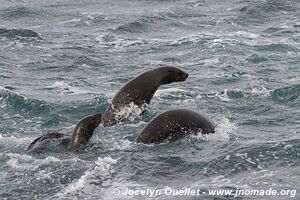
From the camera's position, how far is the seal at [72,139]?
12.9 metres

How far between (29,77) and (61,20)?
523 inches

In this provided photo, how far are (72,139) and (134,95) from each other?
2560 mm

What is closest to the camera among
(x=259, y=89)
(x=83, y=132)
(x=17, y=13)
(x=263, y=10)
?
(x=83, y=132)

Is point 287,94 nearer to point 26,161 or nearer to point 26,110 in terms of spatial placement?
point 26,110

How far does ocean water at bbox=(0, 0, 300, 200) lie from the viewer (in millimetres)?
11234

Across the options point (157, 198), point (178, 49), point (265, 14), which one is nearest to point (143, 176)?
point (157, 198)

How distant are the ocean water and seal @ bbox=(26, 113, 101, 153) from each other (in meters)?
0.26

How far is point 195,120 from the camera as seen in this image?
13.2 m

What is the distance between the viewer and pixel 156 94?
1833 centimetres

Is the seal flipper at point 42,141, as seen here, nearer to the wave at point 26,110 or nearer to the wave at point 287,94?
the wave at point 26,110

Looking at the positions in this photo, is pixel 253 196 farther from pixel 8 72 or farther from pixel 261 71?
pixel 8 72

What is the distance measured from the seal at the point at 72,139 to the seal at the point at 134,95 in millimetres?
1539

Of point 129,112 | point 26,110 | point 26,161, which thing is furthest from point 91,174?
point 26,110

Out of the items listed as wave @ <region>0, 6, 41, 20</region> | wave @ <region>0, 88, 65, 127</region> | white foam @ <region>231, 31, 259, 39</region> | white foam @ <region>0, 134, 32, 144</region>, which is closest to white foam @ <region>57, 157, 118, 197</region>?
white foam @ <region>0, 134, 32, 144</region>
